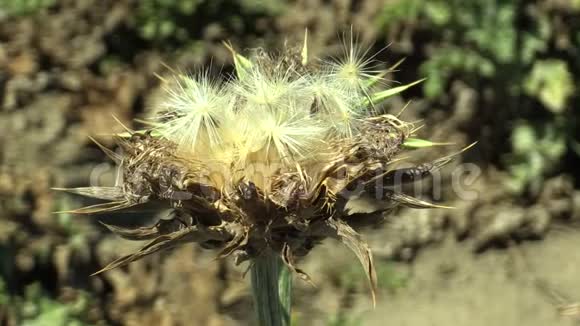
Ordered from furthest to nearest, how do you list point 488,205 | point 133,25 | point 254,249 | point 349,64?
1. point 488,205
2. point 133,25
3. point 349,64
4. point 254,249

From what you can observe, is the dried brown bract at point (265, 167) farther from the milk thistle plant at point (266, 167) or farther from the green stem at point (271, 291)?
the green stem at point (271, 291)

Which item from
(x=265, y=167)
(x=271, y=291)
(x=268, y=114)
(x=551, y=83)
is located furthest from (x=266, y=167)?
(x=551, y=83)

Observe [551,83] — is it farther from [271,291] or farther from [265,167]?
[265,167]

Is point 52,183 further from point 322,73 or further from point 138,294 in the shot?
point 322,73

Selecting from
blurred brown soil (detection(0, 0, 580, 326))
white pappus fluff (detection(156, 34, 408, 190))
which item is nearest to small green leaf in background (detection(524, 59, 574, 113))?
blurred brown soil (detection(0, 0, 580, 326))

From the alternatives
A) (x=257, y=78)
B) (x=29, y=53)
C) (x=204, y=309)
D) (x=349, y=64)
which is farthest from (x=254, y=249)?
(x=29, y=53)
